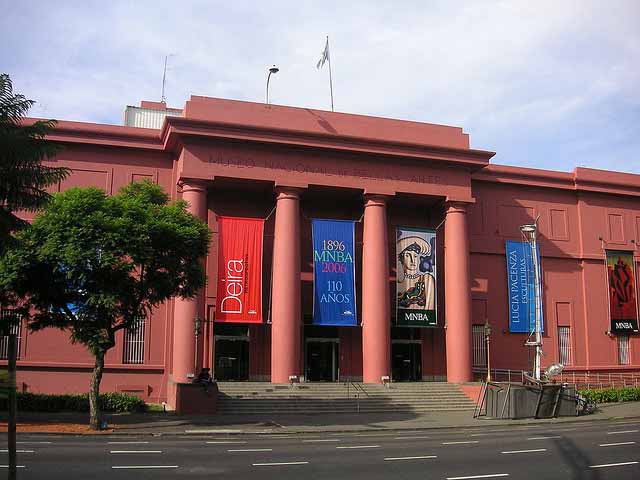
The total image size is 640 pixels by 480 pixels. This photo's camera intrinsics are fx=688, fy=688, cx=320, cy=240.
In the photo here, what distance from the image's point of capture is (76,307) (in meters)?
23.5

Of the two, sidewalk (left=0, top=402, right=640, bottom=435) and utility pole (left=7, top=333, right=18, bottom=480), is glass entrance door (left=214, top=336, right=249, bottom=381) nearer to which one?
sidewalk (left=0, top=402, right=640, bottom=435)

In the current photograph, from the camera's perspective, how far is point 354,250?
35.5 metres

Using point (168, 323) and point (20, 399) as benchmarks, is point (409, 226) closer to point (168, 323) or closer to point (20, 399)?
point (168, 323)

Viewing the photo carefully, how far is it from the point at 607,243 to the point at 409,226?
1355 centimetres

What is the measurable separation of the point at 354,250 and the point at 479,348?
9.13m

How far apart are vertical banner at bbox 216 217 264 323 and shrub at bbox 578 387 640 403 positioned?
57.4 ft

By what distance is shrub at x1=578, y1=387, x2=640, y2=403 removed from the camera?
117ft

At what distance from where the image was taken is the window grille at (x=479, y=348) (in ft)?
123

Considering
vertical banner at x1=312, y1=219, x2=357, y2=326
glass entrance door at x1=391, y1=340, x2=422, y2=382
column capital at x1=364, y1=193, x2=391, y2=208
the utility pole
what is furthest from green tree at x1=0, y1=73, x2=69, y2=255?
glass entrance door at x1=391, y1=340, x2=422, y2=382

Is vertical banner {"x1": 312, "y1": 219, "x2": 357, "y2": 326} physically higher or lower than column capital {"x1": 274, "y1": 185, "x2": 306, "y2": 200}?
lower

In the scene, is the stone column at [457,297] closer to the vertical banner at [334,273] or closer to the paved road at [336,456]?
the vertical banner at [334,273]

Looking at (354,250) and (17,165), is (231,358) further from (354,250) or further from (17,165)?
(17,165)

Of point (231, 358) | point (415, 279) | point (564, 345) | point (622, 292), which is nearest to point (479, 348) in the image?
A: point (415, 279)

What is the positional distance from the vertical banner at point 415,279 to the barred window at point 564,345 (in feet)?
30.6
